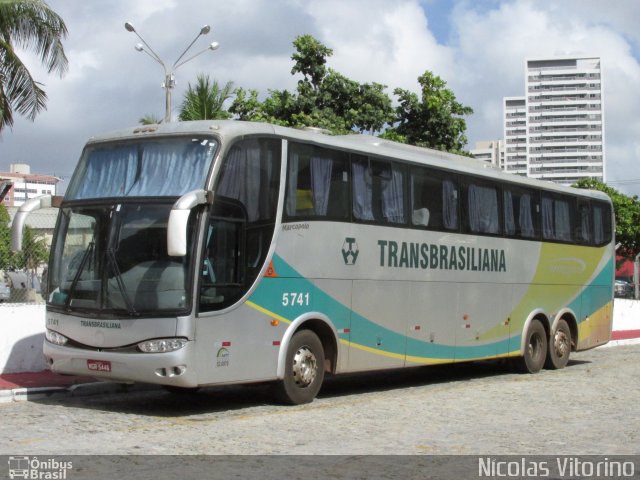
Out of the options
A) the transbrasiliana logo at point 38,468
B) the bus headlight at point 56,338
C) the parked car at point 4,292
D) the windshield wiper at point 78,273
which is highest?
the windshield wiper at point 78,273

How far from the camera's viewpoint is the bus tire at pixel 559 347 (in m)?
18.5

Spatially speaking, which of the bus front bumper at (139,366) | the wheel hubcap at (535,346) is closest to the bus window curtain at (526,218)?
the wheel hubcap at (535,346)

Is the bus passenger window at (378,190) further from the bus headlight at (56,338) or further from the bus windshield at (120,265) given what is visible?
the bus headlight at (56,338)

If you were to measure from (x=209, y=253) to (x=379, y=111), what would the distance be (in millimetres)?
20594

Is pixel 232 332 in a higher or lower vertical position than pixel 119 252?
lower

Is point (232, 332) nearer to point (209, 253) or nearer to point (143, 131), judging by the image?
point (209, 253)

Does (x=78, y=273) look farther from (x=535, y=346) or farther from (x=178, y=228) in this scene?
(x=535, y=346)

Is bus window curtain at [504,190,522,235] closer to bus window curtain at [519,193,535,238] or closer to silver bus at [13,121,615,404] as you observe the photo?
bus window curtain at [519,193,535,238]

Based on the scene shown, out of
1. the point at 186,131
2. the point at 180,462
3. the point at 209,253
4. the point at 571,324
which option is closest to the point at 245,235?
the point at 209,253

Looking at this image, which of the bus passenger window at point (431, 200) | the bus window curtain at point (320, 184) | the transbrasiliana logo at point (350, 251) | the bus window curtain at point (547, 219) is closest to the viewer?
the bus window curtain at point (320, 184)

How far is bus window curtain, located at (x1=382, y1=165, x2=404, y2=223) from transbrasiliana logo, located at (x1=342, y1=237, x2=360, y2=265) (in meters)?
0.86

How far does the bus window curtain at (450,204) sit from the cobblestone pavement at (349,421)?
8.84 ft

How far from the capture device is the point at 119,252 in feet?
35.4

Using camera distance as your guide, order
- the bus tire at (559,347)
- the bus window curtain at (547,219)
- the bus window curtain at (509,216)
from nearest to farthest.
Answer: the bus window curtain at (509,216) < the bus window curtain at (547,219) < the bus tire at (559,347)
